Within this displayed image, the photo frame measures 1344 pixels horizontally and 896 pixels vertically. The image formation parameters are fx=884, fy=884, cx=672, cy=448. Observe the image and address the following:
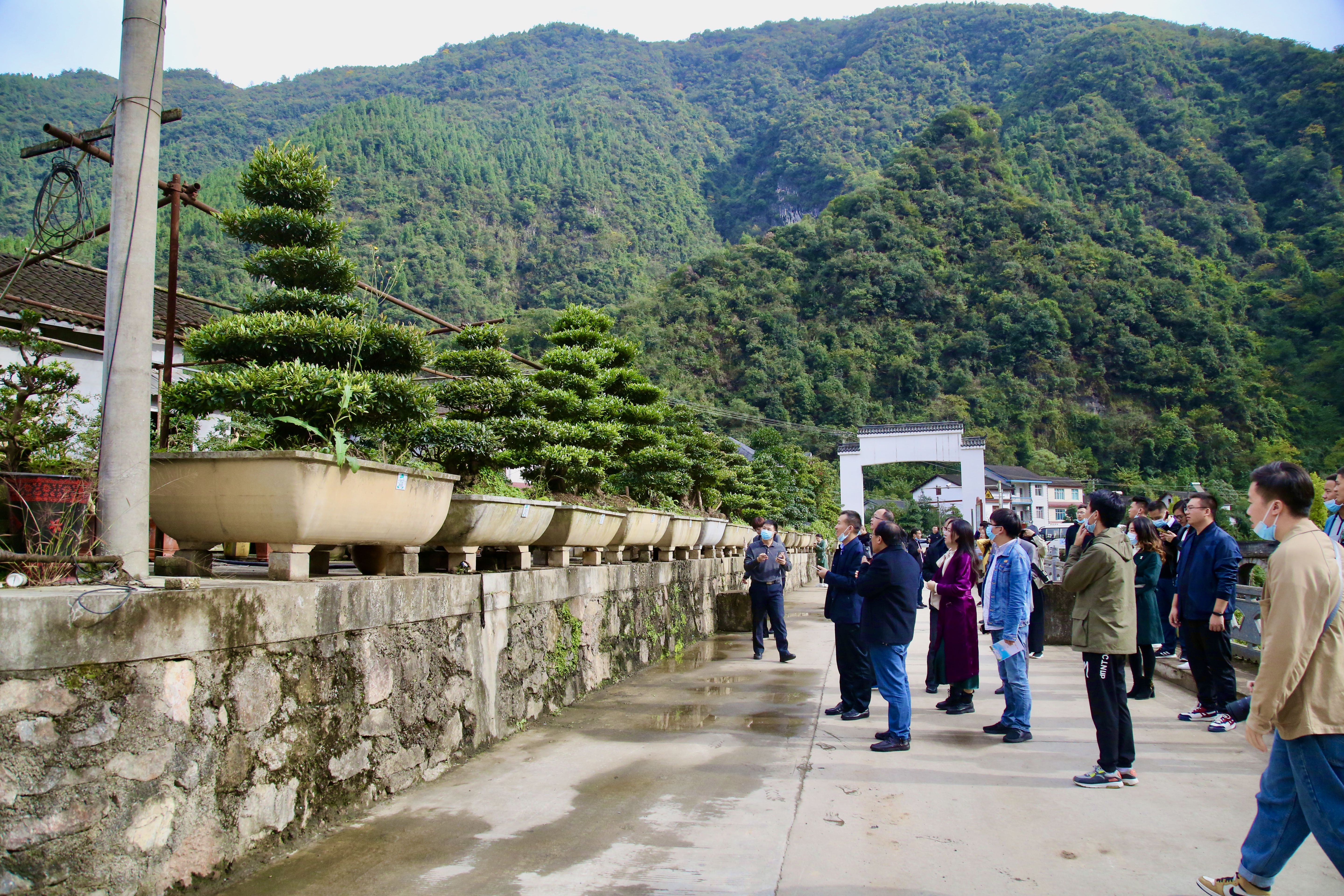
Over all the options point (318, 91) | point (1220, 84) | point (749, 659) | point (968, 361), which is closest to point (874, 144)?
point (1220, 84)

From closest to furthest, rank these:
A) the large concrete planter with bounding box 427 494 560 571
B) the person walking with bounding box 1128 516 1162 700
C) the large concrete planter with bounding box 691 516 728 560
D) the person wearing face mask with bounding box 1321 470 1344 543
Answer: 1. the person wearing face mask with bounding box 1321 470 1344 543
2. the large concrete planter with bounding box 427 494 560 571
3. the person walking with bounding box 1128 516 1162 700
4. the large concrete planter with bounding box 691 516 728 560

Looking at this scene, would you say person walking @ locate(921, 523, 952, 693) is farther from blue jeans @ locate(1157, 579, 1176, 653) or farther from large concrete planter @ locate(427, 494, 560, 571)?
large concrete planter @ locate(427, 494, 560, 571)

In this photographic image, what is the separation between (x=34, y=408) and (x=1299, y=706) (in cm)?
551

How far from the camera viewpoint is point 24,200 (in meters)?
31.8

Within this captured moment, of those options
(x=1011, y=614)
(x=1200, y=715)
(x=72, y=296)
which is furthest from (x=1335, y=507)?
(x=72, y=296)

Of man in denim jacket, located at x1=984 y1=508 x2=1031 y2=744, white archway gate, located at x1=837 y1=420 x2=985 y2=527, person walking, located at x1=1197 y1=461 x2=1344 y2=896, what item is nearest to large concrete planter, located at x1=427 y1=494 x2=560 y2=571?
man in denim jacket, located at x1=984 y1=508 x2=1031 y2=744

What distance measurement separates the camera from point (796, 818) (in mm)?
3977

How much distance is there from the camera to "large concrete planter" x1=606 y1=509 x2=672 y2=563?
26.2ft

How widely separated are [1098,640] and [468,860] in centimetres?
A: 324

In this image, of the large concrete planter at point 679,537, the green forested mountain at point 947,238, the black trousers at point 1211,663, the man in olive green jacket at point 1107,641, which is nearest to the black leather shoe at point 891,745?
the man in olive green jacket at point 1107,641

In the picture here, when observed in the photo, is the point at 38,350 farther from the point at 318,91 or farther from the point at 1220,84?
the point at 318,91

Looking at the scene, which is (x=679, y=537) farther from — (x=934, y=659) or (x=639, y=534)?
(x=934, y=659)

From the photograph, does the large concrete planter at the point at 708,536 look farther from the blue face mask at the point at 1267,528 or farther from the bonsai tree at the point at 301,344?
the blue face mask at the point at 1267,528

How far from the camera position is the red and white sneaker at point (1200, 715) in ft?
20.1
